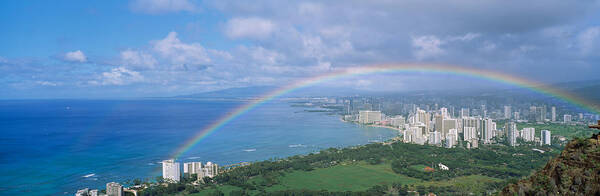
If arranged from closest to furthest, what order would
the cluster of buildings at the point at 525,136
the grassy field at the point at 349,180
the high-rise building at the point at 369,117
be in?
the grassy field at the point at 349,180 < the cluster of buildings at the point at 525,136 < the high-rise building at the point at 369,117

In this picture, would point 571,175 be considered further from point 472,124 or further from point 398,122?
point 398,122

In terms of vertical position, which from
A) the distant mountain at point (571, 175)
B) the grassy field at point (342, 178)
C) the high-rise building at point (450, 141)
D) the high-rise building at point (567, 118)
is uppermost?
the distant mountain at point (571, 175)

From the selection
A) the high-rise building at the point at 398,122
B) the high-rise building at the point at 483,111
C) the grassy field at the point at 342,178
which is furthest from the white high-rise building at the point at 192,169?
the high-rise building at the point at 483,111

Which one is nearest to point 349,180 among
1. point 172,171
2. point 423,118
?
point 172,171

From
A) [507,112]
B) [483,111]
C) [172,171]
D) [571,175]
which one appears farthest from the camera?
[483,111]

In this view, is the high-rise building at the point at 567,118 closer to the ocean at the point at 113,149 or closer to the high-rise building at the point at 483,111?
the high-rise building at the point at 483,111

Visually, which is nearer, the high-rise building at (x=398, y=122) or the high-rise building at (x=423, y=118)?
the high-rise building at (x=423, y=118)

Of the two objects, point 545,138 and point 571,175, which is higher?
point 571,175

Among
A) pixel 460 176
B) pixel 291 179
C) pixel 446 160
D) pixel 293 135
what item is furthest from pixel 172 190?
pixel 293 135

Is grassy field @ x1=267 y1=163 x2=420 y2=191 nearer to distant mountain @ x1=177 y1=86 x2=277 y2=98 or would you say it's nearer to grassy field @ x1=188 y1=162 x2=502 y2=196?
grassy field @ x1=188 y1=162 x2=502 y2=196

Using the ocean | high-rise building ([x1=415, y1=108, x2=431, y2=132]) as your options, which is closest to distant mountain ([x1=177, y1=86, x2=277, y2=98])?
the ocean
